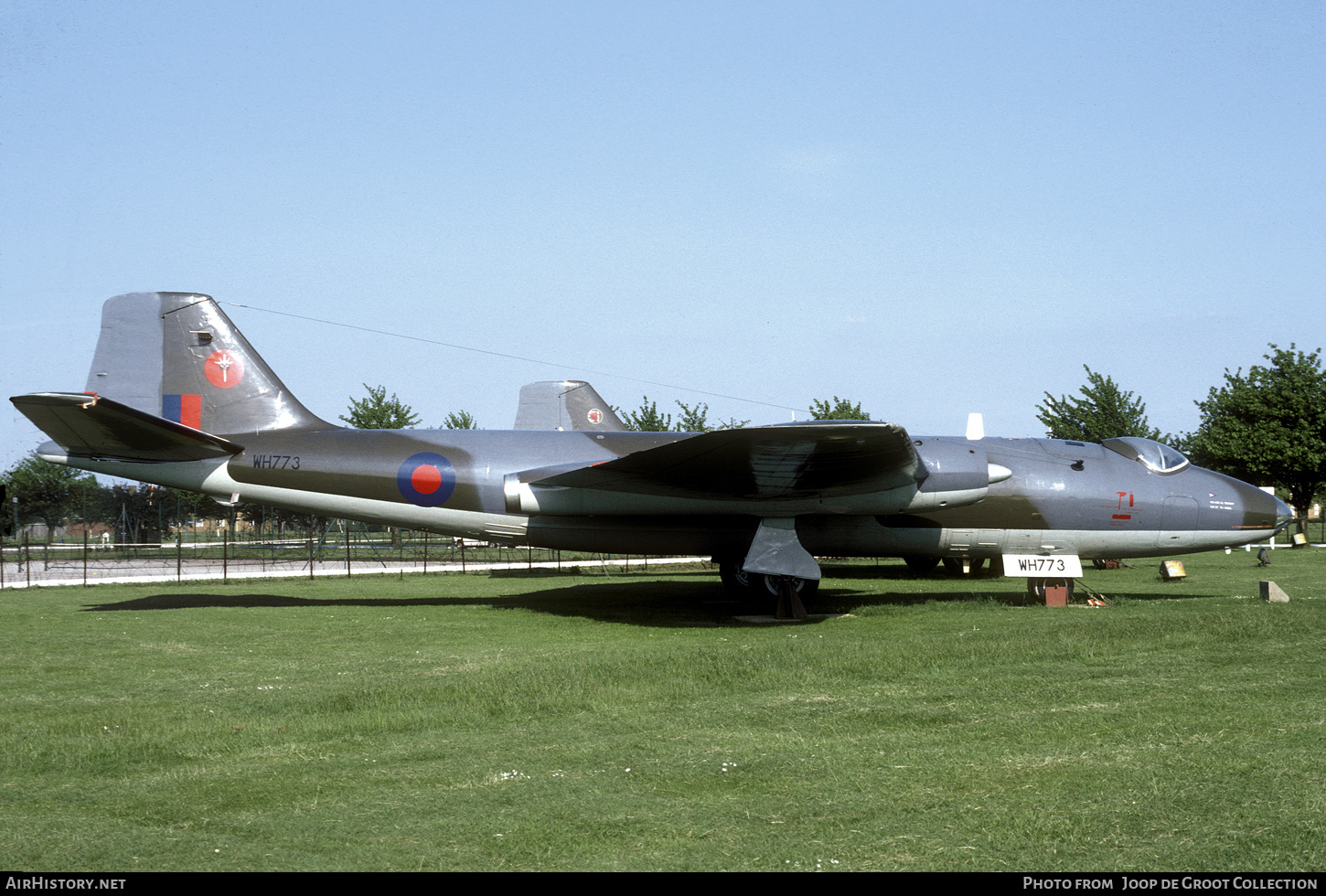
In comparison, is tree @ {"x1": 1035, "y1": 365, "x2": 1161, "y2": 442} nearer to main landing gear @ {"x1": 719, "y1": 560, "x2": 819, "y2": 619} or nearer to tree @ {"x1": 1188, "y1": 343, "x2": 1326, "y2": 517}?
tree @ {"x1": 1188, "y1": 343, "x2": 1326, "y2": 517}

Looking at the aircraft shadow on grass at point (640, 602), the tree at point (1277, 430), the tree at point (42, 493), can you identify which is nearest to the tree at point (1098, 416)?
the tree at point (1277, 430)

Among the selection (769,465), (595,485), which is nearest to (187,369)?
(595,485)

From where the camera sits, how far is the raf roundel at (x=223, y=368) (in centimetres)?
1673

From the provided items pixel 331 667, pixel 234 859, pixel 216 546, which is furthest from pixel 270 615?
pixel 216 546

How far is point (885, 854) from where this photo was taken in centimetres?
440

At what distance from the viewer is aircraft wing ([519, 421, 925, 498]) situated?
1280cm

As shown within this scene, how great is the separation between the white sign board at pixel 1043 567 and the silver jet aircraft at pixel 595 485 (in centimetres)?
36

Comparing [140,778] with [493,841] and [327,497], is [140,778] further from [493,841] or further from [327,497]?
[327,497]

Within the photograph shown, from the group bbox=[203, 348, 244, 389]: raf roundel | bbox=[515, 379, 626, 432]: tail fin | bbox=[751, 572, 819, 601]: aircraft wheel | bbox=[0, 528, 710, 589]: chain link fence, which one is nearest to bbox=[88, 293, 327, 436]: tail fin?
bbox=[203, 348, 244, 389]: raf roundel

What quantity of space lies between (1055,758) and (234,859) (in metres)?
4.69

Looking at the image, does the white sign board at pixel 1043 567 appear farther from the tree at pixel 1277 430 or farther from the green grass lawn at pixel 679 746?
the tree at pixel 1277 430

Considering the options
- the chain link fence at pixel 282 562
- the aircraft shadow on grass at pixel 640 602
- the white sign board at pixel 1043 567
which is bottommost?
the chain link fence at pixel 282 562

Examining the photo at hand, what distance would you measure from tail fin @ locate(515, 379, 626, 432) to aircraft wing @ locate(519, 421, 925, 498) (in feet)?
33.6

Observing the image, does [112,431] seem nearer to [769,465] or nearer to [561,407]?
[769,465]
